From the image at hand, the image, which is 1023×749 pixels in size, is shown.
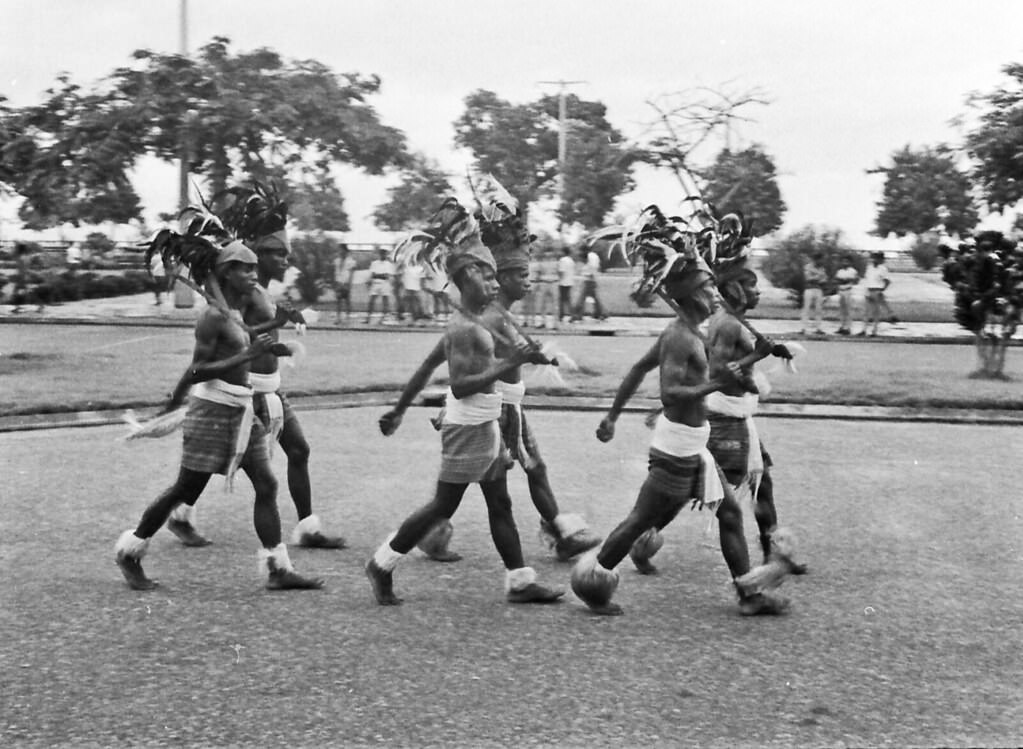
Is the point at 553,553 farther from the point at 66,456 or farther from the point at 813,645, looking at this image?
the point at 66,456

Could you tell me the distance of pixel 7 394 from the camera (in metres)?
14.3

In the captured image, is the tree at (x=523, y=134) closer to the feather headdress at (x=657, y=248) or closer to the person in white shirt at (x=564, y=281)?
the person in white shirt at (x=564, y=281)

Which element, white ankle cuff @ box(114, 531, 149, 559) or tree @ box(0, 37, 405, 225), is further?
tree @ box(0, 37, 405, 225)

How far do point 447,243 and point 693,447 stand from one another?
5.14 feet

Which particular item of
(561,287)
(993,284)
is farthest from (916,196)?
(993,284)

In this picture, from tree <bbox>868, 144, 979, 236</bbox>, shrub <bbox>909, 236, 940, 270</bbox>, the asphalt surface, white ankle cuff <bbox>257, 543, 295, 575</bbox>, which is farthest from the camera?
tree <bbox>868, 144, 979, 236</bbox>

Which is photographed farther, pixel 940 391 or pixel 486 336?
pixel 940 391

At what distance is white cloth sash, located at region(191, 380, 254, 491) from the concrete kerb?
6065 mm

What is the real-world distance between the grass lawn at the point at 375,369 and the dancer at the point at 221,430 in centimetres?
697

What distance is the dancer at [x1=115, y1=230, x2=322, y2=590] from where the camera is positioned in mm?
6582

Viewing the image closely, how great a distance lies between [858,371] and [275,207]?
12280 mm

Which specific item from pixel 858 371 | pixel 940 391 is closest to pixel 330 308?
pixel 858 371

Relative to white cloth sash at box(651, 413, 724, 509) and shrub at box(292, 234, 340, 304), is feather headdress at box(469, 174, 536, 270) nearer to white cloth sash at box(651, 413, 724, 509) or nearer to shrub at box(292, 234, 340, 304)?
white cloth sash at box(651, 413, 724, 509)

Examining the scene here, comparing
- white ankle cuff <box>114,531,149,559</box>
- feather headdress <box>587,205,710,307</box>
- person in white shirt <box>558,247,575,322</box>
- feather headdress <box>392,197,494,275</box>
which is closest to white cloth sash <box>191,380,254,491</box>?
white ankle cuff <box>114,531,149,559</box>
